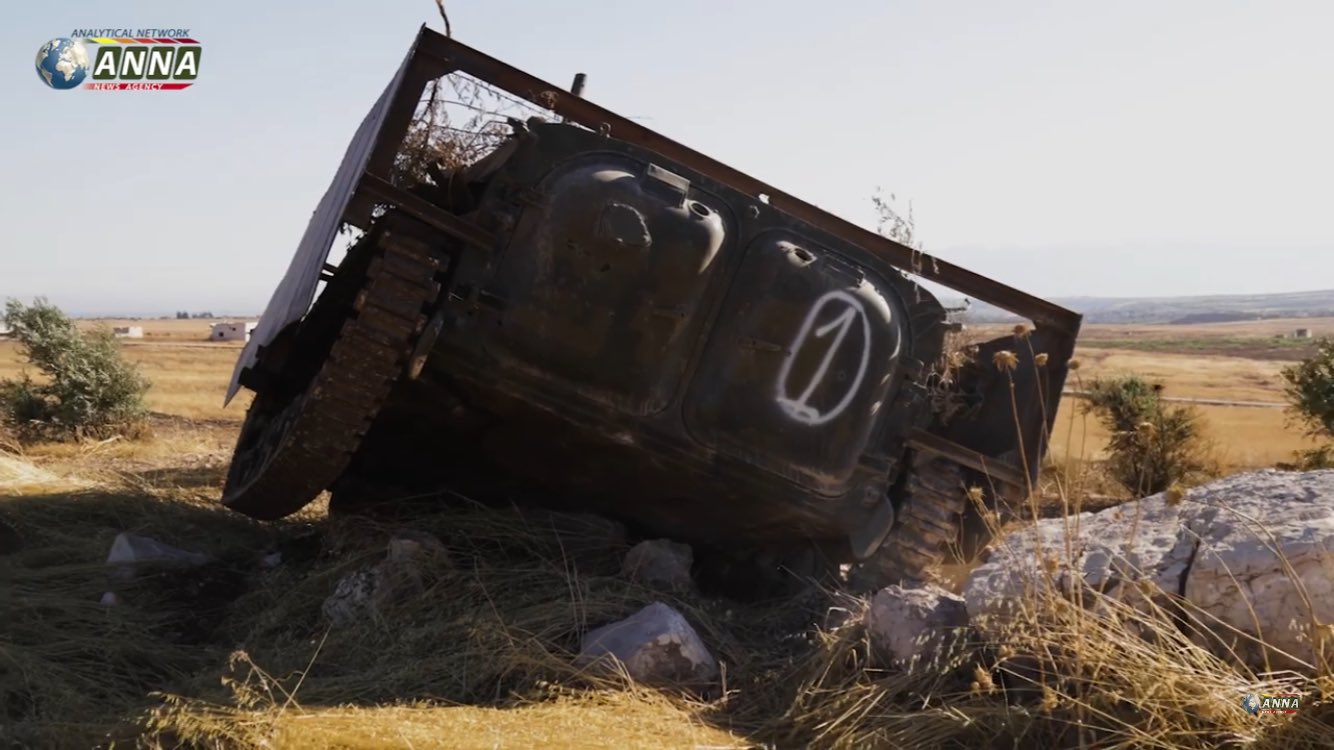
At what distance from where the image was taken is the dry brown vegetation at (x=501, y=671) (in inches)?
157

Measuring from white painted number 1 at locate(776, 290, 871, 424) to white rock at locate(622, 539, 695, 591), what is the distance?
0.97 metres

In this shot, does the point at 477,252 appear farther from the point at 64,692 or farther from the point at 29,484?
the point at 29,484

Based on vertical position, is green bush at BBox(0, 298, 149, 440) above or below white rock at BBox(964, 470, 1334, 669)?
below

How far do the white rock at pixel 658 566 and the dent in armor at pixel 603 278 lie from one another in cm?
85

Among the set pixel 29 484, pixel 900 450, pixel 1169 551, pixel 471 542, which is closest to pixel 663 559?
pixel 471 542

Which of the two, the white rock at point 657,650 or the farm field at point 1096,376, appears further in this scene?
the farm field at point 1096,376

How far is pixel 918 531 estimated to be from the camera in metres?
6.71

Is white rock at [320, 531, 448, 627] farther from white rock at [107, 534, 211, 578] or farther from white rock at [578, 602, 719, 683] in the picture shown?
white rock at [107, 534, 211, 578]

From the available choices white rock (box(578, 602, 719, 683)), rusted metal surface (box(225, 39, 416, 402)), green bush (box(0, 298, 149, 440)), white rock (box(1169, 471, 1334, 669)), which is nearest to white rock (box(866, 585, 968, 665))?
white rock (box(578, 602, 719, 683))

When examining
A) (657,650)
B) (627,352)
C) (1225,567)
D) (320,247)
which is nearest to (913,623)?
(657,650)

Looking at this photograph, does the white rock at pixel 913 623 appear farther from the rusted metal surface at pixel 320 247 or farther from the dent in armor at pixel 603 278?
the rusted metal surface at pixel 320 247

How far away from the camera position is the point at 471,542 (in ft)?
21.1

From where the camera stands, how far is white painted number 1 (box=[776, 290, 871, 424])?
6035mm

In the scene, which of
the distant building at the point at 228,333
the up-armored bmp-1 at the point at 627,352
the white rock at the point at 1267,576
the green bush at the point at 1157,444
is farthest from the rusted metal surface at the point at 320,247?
the distant building at the point at 228,333
